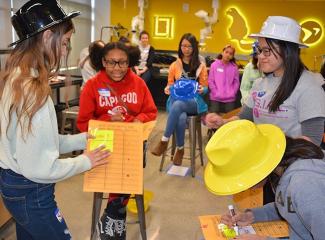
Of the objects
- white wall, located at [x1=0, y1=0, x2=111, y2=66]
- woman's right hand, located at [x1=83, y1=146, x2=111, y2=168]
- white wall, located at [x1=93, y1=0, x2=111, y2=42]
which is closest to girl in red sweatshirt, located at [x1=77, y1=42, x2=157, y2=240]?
woman's right hand, located at [x1=83, y1=146, x2=111, y2=168]

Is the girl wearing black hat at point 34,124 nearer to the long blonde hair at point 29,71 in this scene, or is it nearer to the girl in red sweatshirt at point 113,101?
the long blonde hair at point 29,71

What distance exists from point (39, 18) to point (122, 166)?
2.47ft

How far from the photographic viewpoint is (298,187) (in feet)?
3.20

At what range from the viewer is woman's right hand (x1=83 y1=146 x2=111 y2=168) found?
1373 mm

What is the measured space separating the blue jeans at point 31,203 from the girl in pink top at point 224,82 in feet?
10.9

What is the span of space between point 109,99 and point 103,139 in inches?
20.4

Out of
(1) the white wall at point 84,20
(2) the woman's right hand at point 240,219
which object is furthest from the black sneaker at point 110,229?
(1) the white wall at point 84,20

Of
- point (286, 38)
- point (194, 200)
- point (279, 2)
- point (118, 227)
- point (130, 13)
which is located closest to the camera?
point (286, 38)

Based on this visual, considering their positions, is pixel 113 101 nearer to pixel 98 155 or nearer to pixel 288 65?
pixel 98 155

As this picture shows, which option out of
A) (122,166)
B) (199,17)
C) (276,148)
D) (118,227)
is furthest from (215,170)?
(199,17)

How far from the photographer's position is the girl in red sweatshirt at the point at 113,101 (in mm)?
1980

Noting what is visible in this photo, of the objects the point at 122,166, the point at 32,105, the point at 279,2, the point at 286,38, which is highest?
the point at 279,2

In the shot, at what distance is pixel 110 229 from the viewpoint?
1.96 metres

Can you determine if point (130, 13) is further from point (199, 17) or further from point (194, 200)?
point (194, 200)
